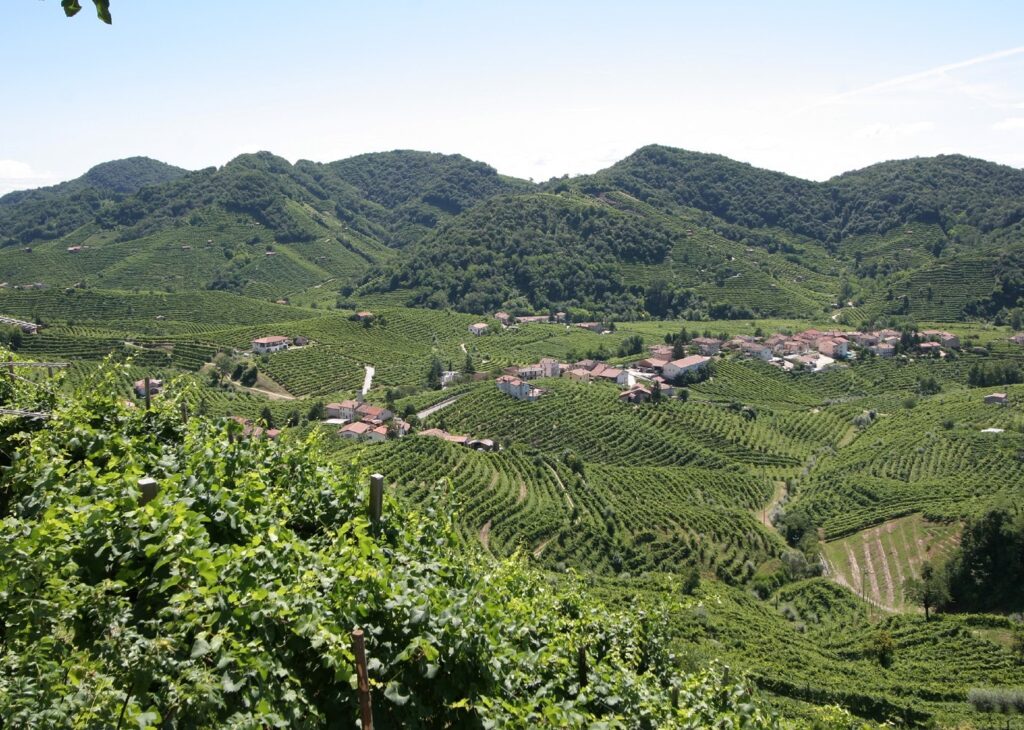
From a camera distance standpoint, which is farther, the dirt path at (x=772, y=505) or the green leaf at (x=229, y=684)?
the dirt path at (x=772, y=505)

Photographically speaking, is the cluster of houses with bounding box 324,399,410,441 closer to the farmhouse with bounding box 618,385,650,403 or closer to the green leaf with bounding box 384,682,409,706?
the farmhouse with bounding box 618,385,650,403

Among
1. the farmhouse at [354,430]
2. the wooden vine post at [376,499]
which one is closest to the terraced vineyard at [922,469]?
the farmhouse at [354,430]

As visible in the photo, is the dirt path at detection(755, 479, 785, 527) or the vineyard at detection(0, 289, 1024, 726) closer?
the vineyard at detection(0, 289, 1024, 726)

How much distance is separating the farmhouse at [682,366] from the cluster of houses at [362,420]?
105ft

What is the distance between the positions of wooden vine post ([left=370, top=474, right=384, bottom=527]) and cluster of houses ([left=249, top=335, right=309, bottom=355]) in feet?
214

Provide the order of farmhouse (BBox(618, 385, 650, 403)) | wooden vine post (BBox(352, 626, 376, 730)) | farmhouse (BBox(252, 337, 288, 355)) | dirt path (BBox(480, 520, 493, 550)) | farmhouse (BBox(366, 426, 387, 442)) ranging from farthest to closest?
farmhouse (BBox(252, 337, 288, 355)), farmhouse (BBox(618, 385, 650, 403)), farmhouse (BBox(366, 426, 387, 442)), dirt path (BBox(480, 520, 493, 550)), wooden vine post (BBox(352, 626, 376, 730))

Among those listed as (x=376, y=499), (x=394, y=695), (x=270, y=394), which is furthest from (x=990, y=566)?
(x=270, y=394)

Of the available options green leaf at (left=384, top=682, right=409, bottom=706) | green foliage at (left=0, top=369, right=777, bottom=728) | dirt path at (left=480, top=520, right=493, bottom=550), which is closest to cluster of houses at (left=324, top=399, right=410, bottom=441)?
dirt path at (left=480, top=520, right=493, bottom=550)

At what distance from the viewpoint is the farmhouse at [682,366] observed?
7038 cm

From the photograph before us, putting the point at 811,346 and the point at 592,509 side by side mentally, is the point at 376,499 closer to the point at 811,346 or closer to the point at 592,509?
the point at 592,509

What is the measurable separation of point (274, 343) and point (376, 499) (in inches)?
2659

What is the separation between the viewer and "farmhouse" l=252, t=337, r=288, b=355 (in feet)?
224

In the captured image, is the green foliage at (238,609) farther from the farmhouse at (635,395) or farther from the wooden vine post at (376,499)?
the farmhouse at (635,395)

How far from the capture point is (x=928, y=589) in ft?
107
